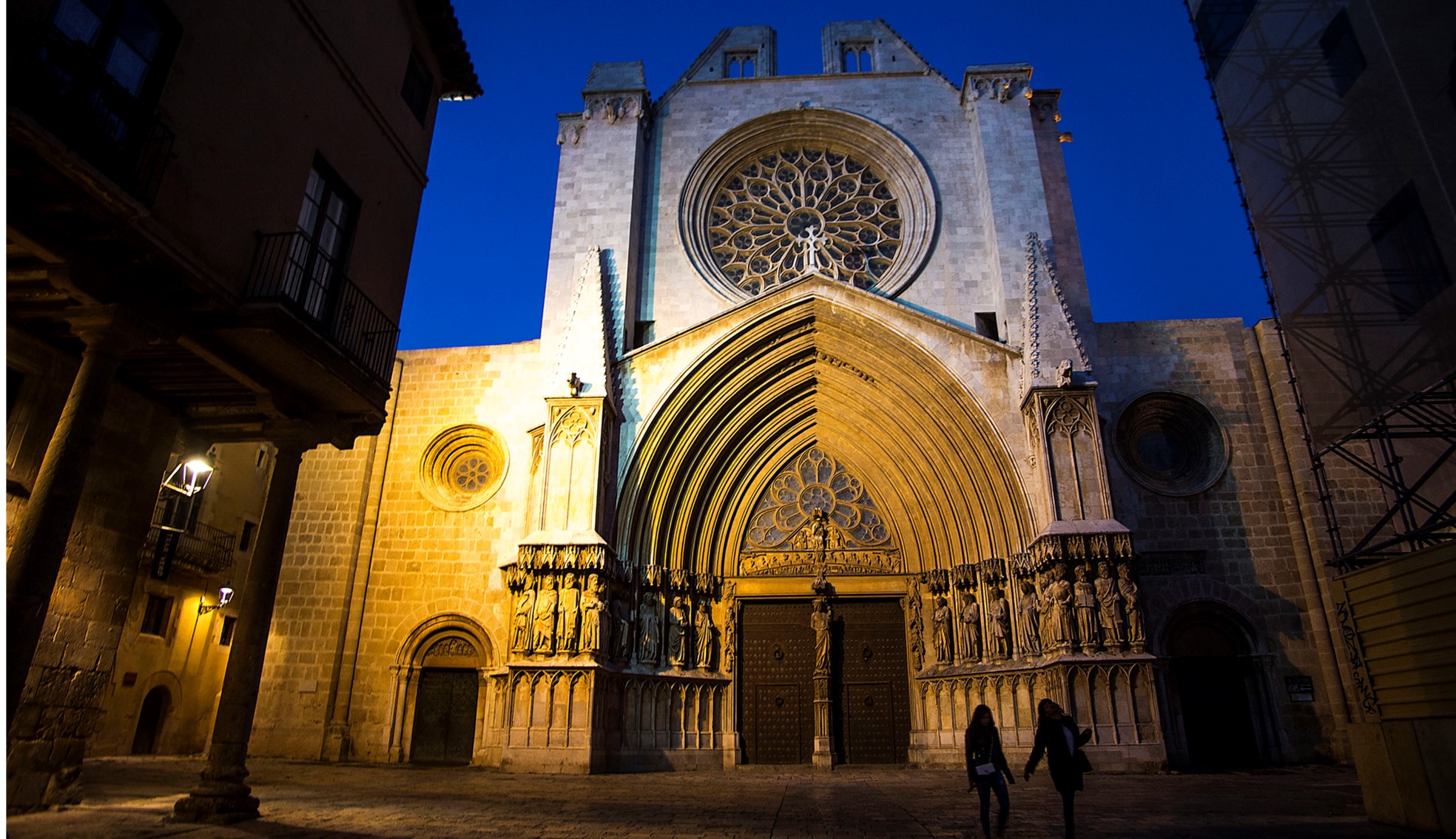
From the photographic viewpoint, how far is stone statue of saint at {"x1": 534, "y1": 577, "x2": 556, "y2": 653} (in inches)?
484

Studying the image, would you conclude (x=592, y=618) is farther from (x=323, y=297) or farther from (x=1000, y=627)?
(x=1000, y=627)

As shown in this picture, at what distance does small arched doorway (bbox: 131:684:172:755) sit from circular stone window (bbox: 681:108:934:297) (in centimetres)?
1336

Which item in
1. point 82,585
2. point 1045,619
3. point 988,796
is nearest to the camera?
point 988,796

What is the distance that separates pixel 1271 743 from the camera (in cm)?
1310

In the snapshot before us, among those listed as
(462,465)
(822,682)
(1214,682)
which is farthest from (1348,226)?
(462,465)

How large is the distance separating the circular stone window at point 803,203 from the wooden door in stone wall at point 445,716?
8.92 m

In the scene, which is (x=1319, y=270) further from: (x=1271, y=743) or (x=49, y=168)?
(x=49, y=168)

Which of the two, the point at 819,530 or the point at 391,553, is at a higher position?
the point at 819,530

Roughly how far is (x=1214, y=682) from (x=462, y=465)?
45.0 feet

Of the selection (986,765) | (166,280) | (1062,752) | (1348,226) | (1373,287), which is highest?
(1348,226)

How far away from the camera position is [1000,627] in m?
13.1

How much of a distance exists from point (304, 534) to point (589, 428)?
6.36m

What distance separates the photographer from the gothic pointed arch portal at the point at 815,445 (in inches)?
555

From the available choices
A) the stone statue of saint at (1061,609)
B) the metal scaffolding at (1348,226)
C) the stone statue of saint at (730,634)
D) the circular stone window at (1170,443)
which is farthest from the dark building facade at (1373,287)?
the stone statue of saint at (730,634)
